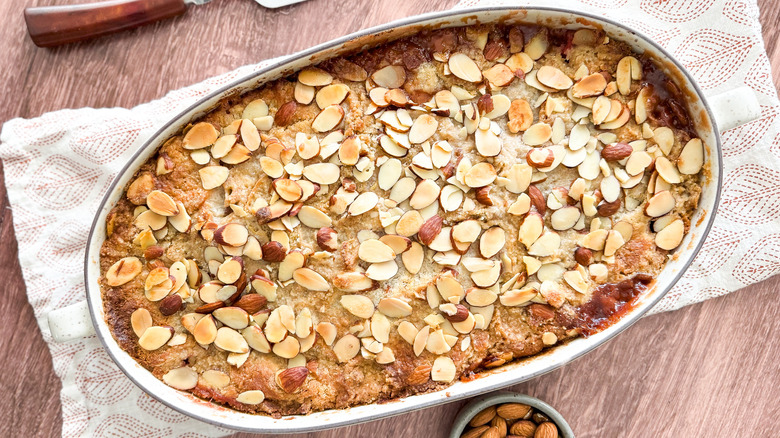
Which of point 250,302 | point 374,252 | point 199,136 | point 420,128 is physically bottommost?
point 250,302

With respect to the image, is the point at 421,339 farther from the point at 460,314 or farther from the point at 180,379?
the point at 180,379

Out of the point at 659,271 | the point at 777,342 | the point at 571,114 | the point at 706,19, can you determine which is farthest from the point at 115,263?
the point at 777,342

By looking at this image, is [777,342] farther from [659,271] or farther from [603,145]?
[603,145]

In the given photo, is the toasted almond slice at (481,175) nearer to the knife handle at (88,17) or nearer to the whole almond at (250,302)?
the whole almond at (250,302)

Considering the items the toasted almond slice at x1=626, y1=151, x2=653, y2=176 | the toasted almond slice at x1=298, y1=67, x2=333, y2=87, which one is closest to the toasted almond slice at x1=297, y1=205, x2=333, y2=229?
the toasted almond slice at x1=298, y1=67, x2=333, y2=87

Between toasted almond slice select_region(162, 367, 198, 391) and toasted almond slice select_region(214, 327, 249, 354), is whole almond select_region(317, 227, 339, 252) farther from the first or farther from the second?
toasted almond slice select_region(162, 367, 198, 391)

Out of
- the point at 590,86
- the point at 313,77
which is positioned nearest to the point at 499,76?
the point at 590,86
